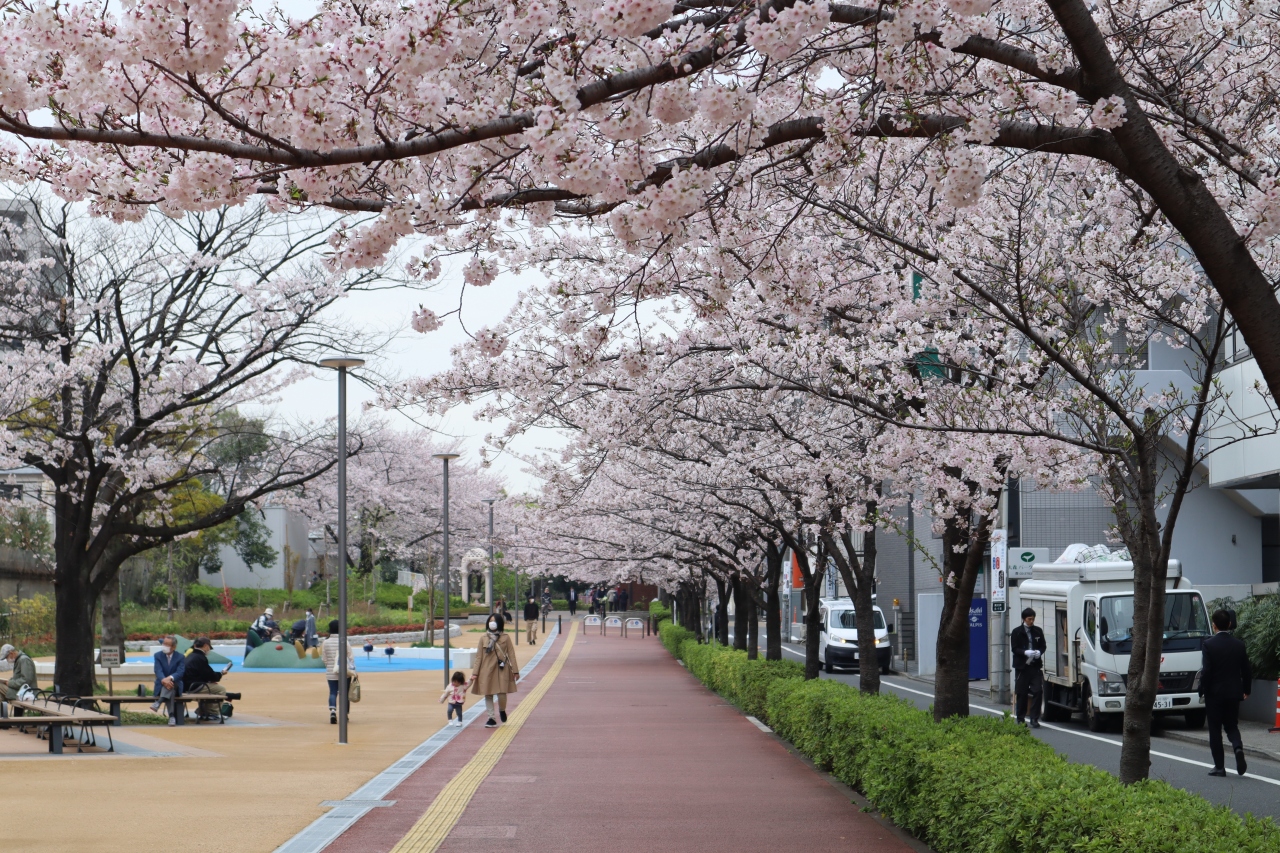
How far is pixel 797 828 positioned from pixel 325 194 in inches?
248

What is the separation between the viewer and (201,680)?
1944cm

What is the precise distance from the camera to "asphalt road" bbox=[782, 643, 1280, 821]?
11.5 m

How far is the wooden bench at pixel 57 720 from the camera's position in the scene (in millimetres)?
13625

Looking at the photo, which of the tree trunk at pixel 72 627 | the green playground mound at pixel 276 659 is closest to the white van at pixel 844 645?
the green playground mound at pixel 276 659

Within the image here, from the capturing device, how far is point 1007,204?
9.83 m

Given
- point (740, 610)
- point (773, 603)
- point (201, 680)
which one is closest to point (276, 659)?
point (740, 610)

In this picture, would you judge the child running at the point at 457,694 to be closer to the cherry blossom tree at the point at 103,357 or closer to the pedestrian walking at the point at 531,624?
the cherry blossom tree at the point at 103,357

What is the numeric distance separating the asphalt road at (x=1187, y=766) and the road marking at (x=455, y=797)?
170 inches

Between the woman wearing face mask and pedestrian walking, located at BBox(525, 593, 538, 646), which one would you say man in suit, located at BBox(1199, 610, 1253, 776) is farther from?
pedestrian walking, located at BBox(525, 593, 538, 646)

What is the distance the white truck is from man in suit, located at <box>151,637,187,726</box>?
42.9 feet

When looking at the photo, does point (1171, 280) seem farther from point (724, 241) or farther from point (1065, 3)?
point (1065, 3)

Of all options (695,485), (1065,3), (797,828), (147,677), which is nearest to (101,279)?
(695,485)

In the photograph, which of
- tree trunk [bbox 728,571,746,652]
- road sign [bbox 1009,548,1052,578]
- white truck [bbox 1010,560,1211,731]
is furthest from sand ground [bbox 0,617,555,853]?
tree trunk [bbox 728,571,746,652]

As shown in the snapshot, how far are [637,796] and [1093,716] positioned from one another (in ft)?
32.4
